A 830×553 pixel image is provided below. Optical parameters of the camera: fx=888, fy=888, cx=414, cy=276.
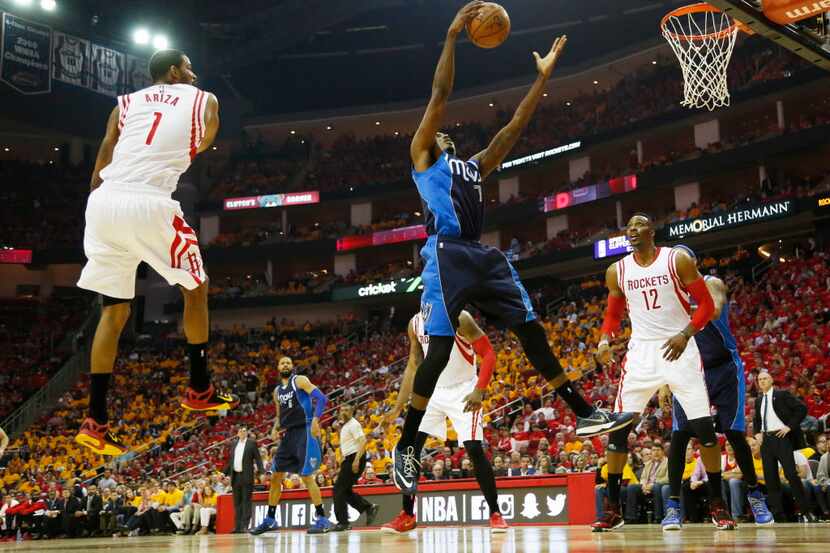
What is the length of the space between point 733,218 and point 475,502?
17410mm

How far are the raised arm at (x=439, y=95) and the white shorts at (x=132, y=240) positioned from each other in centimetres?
158

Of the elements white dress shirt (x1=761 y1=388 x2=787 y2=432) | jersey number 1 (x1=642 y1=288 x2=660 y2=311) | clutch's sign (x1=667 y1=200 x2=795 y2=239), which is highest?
clutch's sign (x1=667 y1=200 x2=795 y2=239)

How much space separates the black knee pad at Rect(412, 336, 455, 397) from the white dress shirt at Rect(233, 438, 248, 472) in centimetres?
999

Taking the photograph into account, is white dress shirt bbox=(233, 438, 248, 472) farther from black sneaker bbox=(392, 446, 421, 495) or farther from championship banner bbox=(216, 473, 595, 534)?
black sneaker bbox=(392, 446, 421, 495)

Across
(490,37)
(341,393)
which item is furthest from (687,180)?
(490,37)

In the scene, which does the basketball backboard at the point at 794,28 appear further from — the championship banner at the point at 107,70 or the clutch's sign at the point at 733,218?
the championship banner at the point at 107,70

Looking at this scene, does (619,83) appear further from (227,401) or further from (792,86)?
(227,401)

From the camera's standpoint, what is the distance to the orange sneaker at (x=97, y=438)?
5.35 m

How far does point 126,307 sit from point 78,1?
32495 millimetres

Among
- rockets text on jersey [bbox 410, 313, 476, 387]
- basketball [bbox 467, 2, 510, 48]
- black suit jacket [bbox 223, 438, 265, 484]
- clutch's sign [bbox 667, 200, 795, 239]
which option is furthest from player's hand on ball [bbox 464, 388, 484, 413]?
clutch's sign [bbox 667, 200, 795, 239]

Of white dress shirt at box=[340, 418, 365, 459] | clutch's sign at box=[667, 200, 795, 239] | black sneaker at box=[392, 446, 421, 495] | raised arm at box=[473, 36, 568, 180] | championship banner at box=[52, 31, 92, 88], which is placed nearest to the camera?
black sneaker at box=[392, 446, 421, 495]

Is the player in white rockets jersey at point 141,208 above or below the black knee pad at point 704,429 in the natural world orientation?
above

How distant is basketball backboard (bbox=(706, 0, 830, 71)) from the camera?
27.3 ft

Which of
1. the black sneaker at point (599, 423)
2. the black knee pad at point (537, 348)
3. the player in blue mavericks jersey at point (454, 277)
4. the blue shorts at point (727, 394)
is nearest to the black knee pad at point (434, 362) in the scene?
the player in blue mavericks jersey at point (454, 277)
